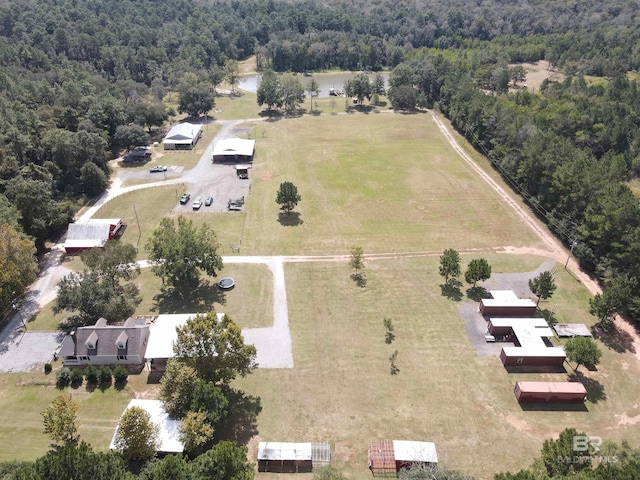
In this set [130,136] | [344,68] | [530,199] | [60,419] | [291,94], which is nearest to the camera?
[60,419]

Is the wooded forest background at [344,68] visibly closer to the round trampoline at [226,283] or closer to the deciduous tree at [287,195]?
the round trampoline at [226,283]

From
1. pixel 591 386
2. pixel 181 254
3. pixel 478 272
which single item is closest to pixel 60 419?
pixel 181 254

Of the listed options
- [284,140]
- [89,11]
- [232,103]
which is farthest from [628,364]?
[89,11]

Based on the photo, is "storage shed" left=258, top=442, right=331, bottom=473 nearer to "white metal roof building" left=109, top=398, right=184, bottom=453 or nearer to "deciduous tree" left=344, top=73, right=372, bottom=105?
"white metal roof building" left=109, top=398, right=184, bottom=453

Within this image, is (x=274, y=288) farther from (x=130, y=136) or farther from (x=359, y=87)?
(x=359, y=87)

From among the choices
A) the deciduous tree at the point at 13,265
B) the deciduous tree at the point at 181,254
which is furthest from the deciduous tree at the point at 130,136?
the deciduous tree at the point at 181,254

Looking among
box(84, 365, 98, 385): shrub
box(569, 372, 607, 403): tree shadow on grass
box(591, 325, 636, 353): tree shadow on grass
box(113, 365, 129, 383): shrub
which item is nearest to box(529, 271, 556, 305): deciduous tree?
box(591, 325, 636, 353): tree shadow on grass
